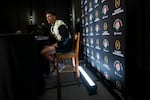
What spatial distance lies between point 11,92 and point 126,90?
1505 mm

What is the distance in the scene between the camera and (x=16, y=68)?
1.15 m

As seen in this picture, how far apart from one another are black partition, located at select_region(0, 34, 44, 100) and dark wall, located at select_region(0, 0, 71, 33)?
755cm

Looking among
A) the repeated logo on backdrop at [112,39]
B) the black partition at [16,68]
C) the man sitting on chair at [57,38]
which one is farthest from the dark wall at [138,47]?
the man sitting on chair at [57,38]

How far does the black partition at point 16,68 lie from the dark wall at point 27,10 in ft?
24.8

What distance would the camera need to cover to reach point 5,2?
857cm

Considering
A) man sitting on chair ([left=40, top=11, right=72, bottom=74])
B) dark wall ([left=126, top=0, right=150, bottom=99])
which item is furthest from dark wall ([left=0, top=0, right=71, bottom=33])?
dark wall ([left=126, top=0, right=150, bottom=99])

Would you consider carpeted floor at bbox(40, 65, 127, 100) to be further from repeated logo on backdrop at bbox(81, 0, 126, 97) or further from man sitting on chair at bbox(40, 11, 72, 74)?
man sitting on chair at bbox(40, 11, 72, 74)

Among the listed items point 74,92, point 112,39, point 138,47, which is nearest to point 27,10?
point 74,92

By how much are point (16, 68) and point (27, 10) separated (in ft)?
26.2

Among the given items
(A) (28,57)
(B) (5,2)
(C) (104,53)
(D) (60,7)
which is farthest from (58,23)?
(B) (5,2)

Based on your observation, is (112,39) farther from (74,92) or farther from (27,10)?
(27,10)

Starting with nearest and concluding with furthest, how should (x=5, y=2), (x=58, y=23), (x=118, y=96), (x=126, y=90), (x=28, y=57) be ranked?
(x=28, y=57) < (x=126, y=90) < (x=118, y=96) < (x=58, y=23) < (x=5, y=2)

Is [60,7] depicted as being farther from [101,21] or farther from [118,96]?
[118,96]

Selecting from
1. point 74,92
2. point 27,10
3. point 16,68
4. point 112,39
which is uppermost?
point 27,10
